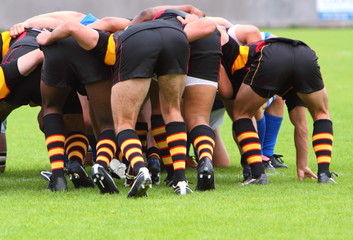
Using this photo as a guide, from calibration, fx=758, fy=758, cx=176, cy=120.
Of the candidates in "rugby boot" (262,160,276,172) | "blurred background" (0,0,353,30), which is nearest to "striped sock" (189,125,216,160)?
"rugby boot" (262,160,276,172)

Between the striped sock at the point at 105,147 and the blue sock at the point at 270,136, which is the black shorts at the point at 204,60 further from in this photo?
the blue sock at the point at 270,136

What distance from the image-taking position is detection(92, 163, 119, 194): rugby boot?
6.22 metres

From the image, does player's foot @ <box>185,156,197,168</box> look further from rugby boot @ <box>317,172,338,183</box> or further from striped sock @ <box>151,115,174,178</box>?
rugby boot @ <box>317,172,338,183</box>

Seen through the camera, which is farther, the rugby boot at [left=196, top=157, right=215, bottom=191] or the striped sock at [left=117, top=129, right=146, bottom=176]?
the rugby boot at [left=196, top=157, right=215, bottom=191]

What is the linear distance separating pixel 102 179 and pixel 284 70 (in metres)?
1.94

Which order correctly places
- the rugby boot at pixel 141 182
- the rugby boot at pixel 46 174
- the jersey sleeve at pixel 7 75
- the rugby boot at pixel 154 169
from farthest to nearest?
the rugby boot at pixel 46 174
the rugby boot at pixel 154 169
the jersey sleeve at pixel 7 75
the rugby boot at pixel 141 182

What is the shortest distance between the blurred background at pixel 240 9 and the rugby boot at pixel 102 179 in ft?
88.1

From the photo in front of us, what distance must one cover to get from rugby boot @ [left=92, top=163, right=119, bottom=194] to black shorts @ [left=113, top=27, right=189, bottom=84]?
757 mm

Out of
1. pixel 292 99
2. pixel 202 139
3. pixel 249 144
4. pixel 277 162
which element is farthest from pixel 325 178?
pixel 277 162

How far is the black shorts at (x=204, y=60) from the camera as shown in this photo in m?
6.79

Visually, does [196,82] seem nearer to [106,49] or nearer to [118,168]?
[106,49]

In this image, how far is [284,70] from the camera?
270 inches

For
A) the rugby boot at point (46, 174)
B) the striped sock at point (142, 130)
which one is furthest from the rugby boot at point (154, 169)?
the rugby boot at point (46, 174)

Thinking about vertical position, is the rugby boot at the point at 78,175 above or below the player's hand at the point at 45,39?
below
